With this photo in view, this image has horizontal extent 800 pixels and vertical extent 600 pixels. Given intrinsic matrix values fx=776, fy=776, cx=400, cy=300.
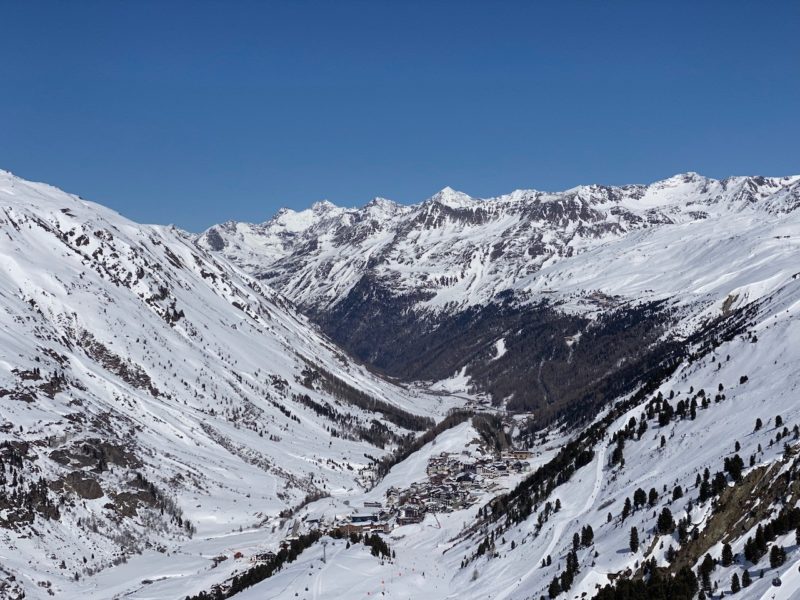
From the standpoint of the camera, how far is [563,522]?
107 metres

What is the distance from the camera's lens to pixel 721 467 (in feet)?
285

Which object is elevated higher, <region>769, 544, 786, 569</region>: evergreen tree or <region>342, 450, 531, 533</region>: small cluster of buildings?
<region>769, 544, 786, 569</region>: evergreen tree

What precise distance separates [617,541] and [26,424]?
134077mm

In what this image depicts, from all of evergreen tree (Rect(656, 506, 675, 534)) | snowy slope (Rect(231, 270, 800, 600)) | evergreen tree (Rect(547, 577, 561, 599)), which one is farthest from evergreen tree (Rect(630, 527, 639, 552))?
evergreen tree (Rect(547, 577, 561, 599))

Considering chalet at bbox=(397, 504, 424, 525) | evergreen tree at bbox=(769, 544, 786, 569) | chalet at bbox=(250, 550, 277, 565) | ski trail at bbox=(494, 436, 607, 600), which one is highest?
evergreen tree at bbox=(769, 544, 786, 569)

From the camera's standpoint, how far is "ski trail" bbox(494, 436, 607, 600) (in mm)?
94250

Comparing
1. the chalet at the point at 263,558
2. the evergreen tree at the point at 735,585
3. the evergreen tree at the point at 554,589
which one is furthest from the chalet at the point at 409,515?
the evergreen tree at the point at 735,585

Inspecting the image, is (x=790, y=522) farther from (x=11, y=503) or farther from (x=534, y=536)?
(x=11, y=503)

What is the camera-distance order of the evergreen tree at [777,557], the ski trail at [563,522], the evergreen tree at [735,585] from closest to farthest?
the evergreen tree at [777,557] → the evergreen tree at [735,585] → the ski trail at [563,522]

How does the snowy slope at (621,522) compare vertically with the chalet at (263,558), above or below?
above

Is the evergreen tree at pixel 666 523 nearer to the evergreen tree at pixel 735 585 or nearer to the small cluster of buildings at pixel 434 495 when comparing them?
the evergreen tree at pixel 735 585

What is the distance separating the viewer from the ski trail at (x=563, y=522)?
9425 cm

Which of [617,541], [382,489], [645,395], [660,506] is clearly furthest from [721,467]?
[382,489]

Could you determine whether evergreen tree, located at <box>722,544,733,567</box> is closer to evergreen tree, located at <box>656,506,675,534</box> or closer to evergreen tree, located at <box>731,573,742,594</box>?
evergreen tree, located at <box>731,573,742,594</box>
